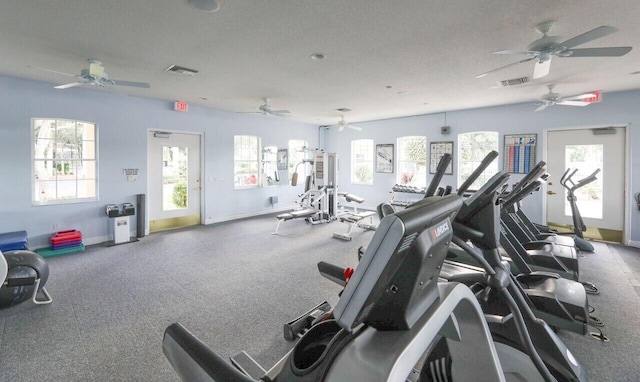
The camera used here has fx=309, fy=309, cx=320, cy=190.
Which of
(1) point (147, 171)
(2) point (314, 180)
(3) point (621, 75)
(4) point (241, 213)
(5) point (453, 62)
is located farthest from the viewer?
(4) point (241, 213)

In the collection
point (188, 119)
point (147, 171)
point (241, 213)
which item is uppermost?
point (188, 119)

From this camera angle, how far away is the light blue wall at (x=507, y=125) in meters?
5.16

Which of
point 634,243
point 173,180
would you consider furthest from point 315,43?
point 634,243

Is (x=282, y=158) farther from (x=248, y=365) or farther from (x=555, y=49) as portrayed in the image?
(x=248, y=365)

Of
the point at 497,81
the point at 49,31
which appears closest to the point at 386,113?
the point at 497,81

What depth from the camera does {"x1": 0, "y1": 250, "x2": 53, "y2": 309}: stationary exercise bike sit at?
9.37 feet

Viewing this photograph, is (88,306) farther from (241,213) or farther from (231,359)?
(241,213)

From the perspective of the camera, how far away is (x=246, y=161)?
307 inches

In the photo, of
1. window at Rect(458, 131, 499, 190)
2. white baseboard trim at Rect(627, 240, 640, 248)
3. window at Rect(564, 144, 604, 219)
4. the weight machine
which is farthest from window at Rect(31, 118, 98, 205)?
white baseboard trim at Rect(627, 240, 640, 248)

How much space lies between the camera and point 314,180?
715 centimetres

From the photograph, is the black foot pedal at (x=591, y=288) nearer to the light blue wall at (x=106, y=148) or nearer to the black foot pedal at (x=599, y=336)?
the black foot pedal at (x=599, y=336)

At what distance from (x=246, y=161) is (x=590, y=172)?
7.12m

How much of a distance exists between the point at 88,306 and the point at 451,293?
3.51 m

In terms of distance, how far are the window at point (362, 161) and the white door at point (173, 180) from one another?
4386 mm
